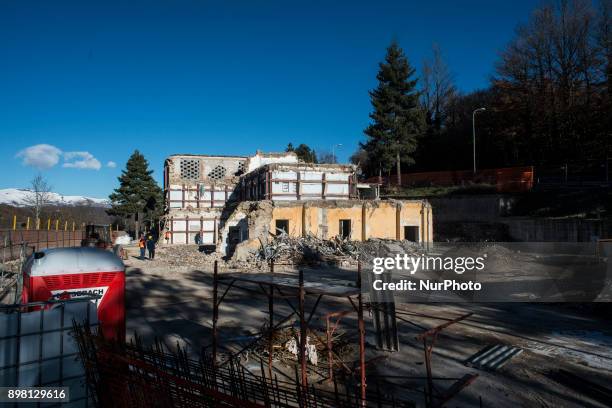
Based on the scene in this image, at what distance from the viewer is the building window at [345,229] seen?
2502cm

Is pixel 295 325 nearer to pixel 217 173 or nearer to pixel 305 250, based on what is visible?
pixel 305 250

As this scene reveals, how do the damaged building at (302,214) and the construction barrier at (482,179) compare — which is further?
the construction barrier at (482,179)

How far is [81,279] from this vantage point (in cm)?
668

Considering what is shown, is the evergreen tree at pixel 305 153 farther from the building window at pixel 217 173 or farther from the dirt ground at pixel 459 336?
the dirt ground at pixel 459 336

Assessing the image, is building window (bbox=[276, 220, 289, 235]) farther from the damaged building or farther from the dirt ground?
the dirt ground

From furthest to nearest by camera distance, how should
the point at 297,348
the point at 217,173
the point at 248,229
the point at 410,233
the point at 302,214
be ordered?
the point at 217,173, the point at 410,233, the point at 302,214, the point at 248,229, the point at 297,348

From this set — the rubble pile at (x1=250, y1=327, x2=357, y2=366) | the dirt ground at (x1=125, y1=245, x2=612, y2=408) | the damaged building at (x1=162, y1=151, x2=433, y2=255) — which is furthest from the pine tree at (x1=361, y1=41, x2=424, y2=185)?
the rubble pile at (x1=250, y1=327, x2=357, y2=366)

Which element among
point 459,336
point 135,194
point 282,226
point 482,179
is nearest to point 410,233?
point 282,226

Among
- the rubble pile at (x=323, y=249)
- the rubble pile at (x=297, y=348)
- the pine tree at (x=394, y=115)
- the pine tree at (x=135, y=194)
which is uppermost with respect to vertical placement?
the pine tree at (x=394, y=115)

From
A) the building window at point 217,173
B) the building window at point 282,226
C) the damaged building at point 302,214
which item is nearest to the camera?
the building window at point 282,226

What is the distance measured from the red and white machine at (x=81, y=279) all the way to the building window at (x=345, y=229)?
1851 centimetres

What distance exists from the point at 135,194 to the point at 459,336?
4625 centimetres

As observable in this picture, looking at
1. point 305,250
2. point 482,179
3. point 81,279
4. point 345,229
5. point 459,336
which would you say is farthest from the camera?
point 482,179

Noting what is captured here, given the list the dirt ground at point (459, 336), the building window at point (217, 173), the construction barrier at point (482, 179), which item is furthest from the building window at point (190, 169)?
the dirt ground at point (459, 336)
